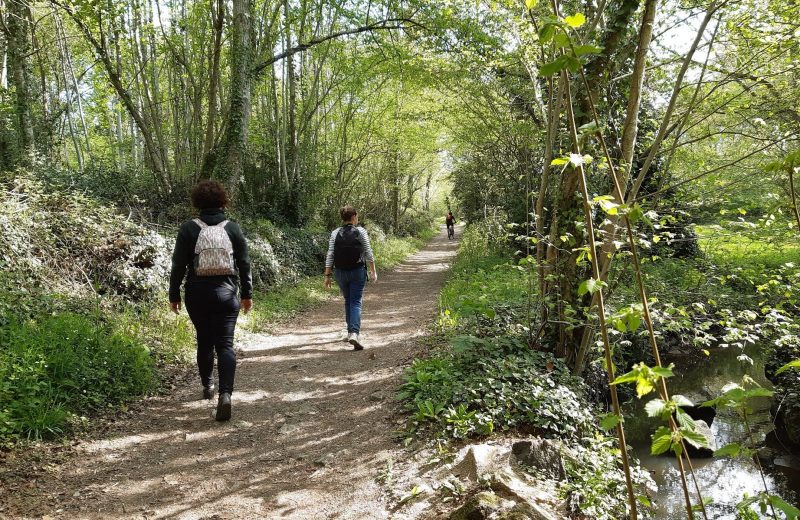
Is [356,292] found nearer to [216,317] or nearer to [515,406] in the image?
[216,317]

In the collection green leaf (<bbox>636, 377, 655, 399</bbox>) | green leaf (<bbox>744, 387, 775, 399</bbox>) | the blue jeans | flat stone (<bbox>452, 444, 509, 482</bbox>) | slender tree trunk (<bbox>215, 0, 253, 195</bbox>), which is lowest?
flat stone (<bbox>452, 444, 509, 482</bbox>)

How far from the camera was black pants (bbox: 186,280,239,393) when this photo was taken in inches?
168

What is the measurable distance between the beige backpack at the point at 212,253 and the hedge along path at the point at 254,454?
4.78 feet

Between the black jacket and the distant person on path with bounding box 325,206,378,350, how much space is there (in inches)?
80.9

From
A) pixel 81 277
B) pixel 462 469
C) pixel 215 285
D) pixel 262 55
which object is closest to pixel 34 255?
pixel 81 277

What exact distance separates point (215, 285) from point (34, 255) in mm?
3457

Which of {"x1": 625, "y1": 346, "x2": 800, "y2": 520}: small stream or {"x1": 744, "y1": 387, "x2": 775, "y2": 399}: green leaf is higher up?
{"x1": 744, "y1": 387, "x2": 775, "y2": 399}: green leaf

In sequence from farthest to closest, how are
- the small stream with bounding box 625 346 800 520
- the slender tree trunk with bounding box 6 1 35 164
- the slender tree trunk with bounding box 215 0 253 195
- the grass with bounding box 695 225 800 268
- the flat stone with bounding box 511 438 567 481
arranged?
the slender tree trunk with bounding box 215 0 253 195 < the slender tree trunk with bounding box 6 1 35 164 < the small stream with bounding box 625 346 800 520 < the grass with bounding box 695 225 800 268 < the flat stone with bounding box 511 438 567 481

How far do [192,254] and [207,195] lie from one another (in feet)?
1.88

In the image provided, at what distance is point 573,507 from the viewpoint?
324cm

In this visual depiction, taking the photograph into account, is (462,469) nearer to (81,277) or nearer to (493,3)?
(493,3)

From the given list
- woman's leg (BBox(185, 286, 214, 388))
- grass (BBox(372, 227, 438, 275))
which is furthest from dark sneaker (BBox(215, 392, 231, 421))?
grass (BBox(372, 227, 438, 275))

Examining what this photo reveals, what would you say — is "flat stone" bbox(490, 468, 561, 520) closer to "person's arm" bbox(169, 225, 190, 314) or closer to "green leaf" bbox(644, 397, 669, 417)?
"green leaf" bbox(644, 397, 669, 417)

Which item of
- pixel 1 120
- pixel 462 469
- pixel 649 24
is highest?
pixel 1 120
